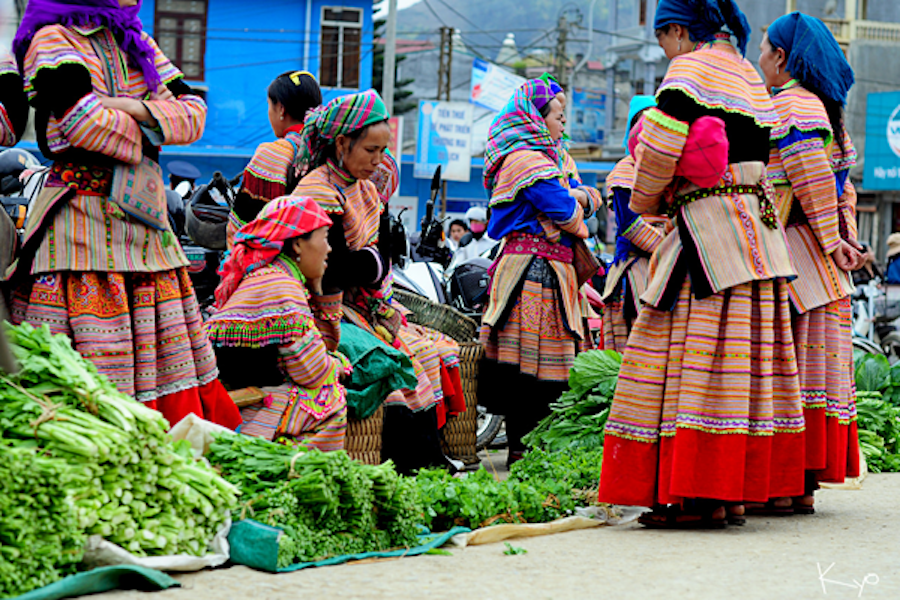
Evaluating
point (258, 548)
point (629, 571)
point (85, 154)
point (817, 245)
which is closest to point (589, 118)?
point (817, 245)

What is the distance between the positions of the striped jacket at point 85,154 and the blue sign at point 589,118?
4511cm

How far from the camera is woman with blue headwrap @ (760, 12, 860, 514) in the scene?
16.5ft

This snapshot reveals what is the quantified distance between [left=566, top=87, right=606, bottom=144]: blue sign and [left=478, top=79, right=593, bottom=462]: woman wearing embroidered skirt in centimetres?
4231

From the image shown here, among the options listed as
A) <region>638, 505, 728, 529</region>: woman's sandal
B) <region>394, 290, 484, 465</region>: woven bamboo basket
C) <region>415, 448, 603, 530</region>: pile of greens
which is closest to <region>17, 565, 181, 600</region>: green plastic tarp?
<region>415, 448, 603, 530</region>: pile of greens

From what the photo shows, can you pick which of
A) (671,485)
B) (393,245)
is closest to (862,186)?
(393,245)

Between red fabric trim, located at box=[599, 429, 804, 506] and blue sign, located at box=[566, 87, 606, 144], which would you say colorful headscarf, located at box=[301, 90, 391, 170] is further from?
blue sign, located at box=[566, 87, 606, 144]

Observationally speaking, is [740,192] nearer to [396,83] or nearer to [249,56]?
[249,56]

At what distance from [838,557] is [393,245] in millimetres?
3892

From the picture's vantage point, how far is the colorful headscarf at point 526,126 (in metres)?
6.81

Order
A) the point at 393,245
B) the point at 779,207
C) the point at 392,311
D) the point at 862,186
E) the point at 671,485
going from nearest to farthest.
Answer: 1. the point at 671,485
2. the point at 779,207
3. the point at 392,311
4. the point at 393,245
5. the point at 862,186

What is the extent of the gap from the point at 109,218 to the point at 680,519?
8.38 ft

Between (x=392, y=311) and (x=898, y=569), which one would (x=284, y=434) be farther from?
(x=898, y=569)

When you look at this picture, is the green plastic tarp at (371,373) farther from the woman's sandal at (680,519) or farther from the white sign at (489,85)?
the white sign at (489,85)

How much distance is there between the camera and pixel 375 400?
5.19 m
